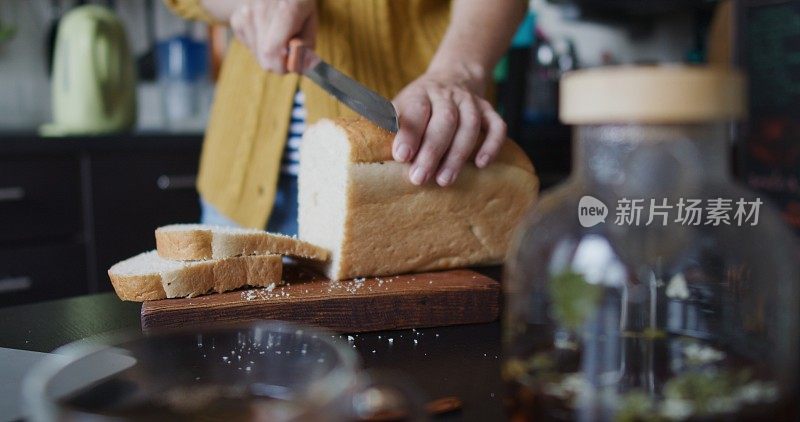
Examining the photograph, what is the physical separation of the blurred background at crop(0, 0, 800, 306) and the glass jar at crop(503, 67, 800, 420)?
222 centimetres

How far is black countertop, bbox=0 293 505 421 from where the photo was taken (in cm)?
69

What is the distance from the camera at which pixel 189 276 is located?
0.99 meters

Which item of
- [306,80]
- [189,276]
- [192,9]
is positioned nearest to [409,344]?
[189,276]

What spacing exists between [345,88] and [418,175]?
6.7 inches

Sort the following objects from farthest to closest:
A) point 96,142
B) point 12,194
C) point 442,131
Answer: point 96,142, point 12,194, point 442,131

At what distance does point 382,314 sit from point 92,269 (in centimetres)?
193

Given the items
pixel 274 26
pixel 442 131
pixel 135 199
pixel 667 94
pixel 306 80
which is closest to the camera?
pixel 667 94

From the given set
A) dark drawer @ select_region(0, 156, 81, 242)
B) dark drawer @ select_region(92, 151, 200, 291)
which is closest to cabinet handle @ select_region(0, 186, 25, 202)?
dark drawer @ select_region(0, 156, 81, 242)

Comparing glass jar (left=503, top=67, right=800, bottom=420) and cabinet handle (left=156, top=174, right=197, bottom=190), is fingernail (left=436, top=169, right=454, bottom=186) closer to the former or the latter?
glass jar (left=503, top=67, right=800, bottom=420)

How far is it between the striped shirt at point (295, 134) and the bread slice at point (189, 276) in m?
0.51

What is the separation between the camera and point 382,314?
95cm

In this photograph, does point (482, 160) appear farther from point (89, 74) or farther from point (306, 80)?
point (89, 74)

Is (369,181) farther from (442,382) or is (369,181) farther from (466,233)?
(442,382)

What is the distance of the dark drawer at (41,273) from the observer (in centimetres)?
242
